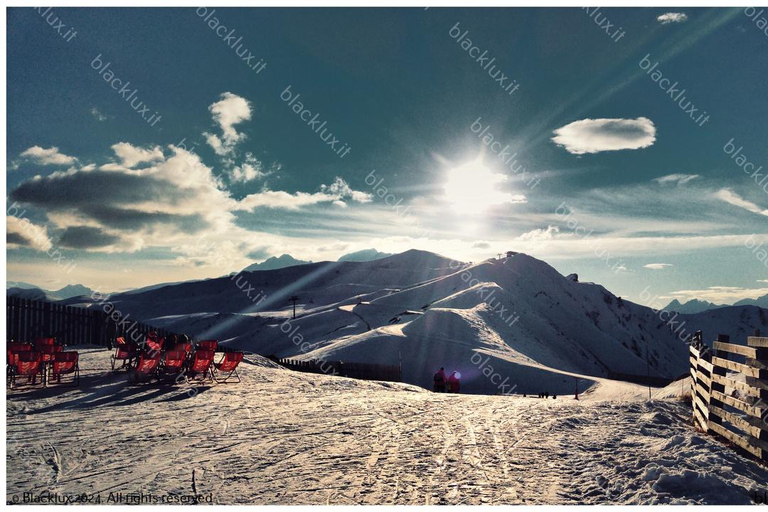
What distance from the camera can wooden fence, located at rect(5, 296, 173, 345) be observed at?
19688 millimetres

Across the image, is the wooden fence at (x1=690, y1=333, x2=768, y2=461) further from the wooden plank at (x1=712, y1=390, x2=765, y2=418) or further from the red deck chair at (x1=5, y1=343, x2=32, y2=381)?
the red deck chair at (x1=5, y1=343, x2=32, y2=381)

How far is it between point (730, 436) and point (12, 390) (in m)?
15.3

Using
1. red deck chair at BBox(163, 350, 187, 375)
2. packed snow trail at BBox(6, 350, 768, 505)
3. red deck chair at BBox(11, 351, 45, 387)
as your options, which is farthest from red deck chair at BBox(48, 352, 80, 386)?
red deck chair at BBox(163, 350, 187, 375)

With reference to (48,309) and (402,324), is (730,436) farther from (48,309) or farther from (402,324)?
(402,324)

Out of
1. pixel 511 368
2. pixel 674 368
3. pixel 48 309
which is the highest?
pixel 48 309

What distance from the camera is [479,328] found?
150 ft

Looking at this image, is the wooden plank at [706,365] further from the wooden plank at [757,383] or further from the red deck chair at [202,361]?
the red deck chair at [202,361]

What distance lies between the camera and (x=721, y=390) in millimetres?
9625

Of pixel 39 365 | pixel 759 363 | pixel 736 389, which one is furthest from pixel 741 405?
pixel 39 365

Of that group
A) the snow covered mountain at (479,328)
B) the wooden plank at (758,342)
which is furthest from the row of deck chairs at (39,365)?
the snow covered mountain at (479,328)

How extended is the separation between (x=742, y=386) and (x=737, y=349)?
0.75 metres

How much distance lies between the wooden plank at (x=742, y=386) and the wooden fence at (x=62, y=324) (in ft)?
61.0

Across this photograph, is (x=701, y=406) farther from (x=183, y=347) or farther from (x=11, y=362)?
(x=11, y=362)

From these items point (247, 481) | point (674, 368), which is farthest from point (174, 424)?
point (674, 368)
